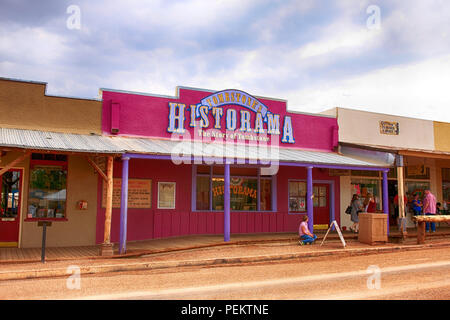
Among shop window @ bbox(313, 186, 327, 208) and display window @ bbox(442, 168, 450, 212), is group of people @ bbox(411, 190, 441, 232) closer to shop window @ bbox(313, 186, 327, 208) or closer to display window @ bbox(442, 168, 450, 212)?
display window @ bbox(442, 168, 450, 212)

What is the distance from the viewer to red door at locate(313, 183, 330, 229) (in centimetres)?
1800

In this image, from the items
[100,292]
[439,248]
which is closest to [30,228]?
[100,292]

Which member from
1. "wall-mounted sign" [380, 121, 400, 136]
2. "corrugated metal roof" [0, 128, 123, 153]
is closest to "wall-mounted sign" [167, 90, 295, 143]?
"corrugated metal roof" [0, 128, 123, 153]

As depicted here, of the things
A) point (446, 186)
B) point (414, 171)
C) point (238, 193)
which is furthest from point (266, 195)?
point (446, 186)

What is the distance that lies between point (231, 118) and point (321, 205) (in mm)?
5369

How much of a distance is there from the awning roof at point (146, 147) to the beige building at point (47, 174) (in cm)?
14

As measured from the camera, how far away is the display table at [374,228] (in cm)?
1390

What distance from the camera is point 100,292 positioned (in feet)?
23.9

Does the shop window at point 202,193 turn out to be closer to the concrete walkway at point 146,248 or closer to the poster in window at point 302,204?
the concrete walkway at point 146,248

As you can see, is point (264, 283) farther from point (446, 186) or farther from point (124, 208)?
point (446, 186)

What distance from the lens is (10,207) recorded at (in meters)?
12.7

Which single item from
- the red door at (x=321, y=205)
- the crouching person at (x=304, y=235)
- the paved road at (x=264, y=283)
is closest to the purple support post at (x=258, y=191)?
the red door at (x=321, y=205)

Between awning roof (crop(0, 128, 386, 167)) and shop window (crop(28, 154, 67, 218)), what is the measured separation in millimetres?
872
